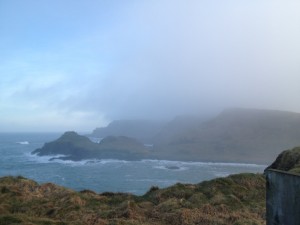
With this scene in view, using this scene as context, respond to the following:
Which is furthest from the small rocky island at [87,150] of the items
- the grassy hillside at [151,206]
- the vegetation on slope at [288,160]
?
the grassy hillside at [151,206]

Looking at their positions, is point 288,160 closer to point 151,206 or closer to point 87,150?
point 151,206

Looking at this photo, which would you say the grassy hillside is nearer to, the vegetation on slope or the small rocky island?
the vegetation on slope

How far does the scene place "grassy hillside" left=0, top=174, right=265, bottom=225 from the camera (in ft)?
46.8

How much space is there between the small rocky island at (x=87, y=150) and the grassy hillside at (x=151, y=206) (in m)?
121

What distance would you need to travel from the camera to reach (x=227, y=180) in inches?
909

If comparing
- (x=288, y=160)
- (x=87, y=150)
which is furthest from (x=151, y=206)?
(x=87, y=150)

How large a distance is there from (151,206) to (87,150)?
13750 centimetres

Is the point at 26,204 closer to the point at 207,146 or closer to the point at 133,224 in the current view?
the point at 133,224

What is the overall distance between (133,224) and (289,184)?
720 cm

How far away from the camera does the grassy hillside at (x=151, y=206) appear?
1425 centimetres

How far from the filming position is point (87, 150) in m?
152

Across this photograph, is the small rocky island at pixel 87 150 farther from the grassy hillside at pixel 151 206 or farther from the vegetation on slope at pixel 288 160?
the grassy hillside at pixel 151 206

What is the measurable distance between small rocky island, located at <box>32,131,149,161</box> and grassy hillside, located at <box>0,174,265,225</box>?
398 ft

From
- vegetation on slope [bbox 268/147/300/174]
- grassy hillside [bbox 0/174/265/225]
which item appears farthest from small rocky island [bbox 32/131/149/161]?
grassy hillside [bbox 0/174/265/225]
